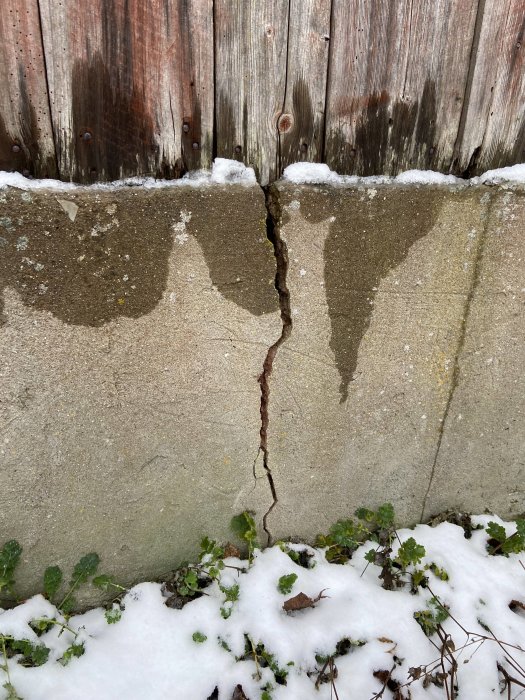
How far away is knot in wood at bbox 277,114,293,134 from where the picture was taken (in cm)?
140

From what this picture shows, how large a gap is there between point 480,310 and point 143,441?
1.28 m

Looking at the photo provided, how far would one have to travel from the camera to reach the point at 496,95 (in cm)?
147

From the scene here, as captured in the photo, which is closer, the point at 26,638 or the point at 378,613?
the point at 26,638

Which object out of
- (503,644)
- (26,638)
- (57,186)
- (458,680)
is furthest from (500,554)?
(57,186)

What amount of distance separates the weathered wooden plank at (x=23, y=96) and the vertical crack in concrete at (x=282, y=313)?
0.63 m

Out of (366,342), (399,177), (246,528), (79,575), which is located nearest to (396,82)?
(399,177)

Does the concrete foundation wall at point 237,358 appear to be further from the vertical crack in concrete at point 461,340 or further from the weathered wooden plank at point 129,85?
the weathered wooden plank at point 129,85

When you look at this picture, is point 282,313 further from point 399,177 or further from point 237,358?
point 399,177

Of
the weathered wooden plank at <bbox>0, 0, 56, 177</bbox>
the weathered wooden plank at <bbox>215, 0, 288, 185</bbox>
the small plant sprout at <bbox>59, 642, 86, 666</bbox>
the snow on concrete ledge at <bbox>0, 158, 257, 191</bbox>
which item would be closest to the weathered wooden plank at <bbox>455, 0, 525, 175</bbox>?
the weathered wooden plank at <bbox>215, 0, 288, 185</bbox>

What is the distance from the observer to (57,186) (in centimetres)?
128

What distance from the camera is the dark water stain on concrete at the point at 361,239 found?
4.78 ft

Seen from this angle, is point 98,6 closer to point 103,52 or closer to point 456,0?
point 103,52

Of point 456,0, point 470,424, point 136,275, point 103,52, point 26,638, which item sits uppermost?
point 456,0

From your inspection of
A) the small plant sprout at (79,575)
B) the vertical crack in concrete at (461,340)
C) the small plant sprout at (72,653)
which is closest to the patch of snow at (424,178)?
the vertical crack in concrete at (461,340)
